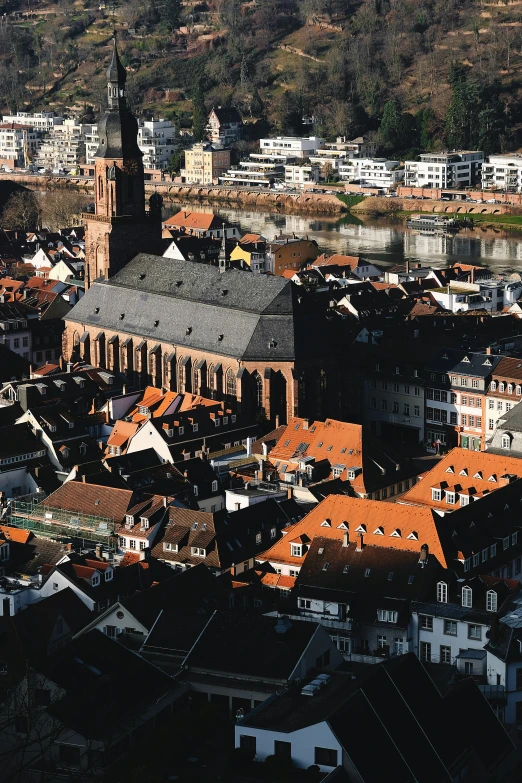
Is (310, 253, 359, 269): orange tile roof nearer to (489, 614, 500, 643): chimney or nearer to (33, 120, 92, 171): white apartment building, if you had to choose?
(489, 614, 500, 643): chimney

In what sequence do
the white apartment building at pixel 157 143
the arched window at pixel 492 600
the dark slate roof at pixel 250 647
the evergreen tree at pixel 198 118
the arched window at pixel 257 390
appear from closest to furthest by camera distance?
the dark slate roof at pixel 250 647, the arched window at pixel 492 600, the arched window at pixel 257 390, the white apartment building at pixel 157 143, the evergreen tree at pixel 198 118

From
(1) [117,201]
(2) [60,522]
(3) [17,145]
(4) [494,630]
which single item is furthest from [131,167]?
(3) [17,145]

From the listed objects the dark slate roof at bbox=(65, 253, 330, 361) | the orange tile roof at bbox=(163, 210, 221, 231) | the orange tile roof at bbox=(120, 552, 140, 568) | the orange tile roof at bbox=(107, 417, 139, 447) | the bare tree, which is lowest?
the bare tree

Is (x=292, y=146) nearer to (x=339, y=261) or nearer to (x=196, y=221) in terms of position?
(x=196, y=221)

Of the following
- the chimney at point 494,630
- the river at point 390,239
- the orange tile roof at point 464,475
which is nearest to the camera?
the chimney at point 494,630

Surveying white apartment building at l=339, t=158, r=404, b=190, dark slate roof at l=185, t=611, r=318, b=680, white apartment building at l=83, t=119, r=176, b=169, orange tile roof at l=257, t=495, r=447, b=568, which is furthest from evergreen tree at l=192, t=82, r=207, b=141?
dark slate roof at l=185, t=611, r=318, b=680

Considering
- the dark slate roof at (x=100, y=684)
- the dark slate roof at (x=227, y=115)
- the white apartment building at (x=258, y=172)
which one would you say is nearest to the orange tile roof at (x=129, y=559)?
the dark slate roof at (x=100, y=684)

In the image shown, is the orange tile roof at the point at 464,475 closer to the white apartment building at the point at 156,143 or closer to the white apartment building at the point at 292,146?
the white apartment building at the point at 292,146
